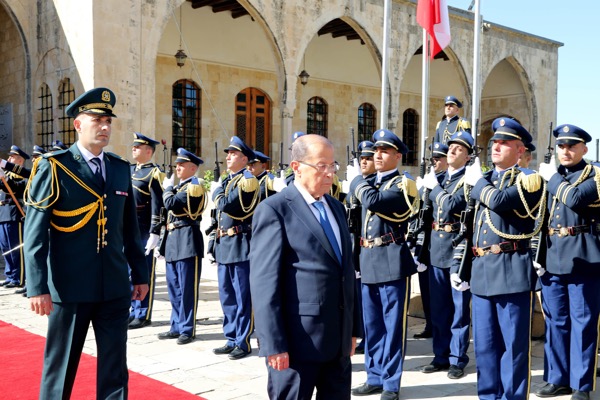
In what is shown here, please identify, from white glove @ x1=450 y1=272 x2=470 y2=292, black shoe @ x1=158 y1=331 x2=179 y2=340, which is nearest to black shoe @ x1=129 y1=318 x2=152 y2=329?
black shoe @ x1=158 y1=331 x2=179 y2=340

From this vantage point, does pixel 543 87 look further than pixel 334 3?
Yes

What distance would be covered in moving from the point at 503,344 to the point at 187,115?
47.7 ft

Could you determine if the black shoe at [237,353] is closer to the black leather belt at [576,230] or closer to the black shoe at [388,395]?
the black shoe at [388,395]

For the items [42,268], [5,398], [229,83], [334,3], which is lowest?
[5,398]

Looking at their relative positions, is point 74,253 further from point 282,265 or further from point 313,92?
point 313,92

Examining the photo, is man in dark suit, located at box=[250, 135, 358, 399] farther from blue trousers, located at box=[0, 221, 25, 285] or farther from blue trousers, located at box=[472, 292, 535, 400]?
blue trousers, located at box=[0, 221, 25, 285]

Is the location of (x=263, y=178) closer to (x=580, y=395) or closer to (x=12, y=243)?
(x=580, y=395)

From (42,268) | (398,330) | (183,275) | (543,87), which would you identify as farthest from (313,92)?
(42,268)

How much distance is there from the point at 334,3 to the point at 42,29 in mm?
7144

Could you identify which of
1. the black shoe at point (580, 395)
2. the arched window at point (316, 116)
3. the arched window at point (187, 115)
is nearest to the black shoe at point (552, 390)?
the black shoe at point (580, 395)

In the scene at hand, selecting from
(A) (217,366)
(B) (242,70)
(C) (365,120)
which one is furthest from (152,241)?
(C) (365,120)

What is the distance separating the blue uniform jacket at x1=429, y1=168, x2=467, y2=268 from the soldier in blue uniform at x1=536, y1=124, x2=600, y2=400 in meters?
0.74

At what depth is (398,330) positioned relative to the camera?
473 cm

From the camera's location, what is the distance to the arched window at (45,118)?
1434 centimetres
